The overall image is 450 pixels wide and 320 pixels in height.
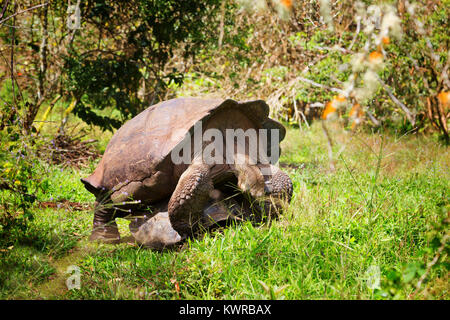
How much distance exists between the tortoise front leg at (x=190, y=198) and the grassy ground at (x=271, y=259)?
0.50ft

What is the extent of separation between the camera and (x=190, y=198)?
2.93 m

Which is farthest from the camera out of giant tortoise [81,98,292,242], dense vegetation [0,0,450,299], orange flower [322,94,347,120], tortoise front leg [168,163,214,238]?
giant tortoise [81,98,292,242]

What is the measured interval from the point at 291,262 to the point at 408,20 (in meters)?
4.17

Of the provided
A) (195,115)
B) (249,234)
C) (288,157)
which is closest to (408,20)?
(288,157)

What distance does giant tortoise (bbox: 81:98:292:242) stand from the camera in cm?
302

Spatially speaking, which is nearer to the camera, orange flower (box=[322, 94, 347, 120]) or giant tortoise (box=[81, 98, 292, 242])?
orange flower (box=[322, 94, 347, 120])

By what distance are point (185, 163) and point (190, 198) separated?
1.11 ft

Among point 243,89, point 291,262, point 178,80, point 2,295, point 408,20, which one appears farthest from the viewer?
point 243,89

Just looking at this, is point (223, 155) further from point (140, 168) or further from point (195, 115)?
point (140, 168)

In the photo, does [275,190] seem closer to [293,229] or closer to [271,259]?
[293,229]

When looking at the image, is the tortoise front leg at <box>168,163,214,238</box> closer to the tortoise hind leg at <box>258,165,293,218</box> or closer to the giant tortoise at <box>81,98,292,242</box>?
the giant tortoise at <box>81,98,292,242</box>

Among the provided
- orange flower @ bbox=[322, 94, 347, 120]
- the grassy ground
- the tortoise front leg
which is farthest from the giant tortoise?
orange flower @ bbox=[322, 94, 347, 120]

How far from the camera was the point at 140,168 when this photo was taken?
10.5 ft

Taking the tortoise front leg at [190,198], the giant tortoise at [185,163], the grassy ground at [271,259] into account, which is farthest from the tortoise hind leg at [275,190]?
the tortoise front leg at [190,198]
